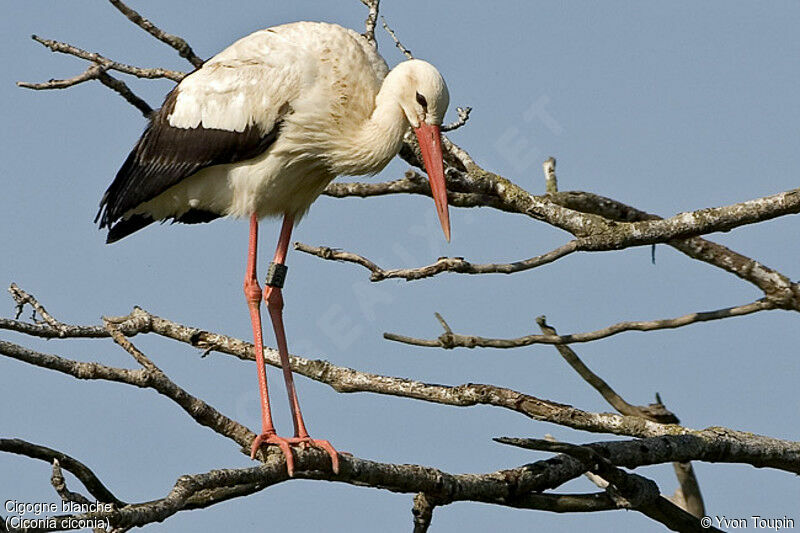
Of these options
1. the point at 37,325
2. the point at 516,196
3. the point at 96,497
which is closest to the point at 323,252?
the point at 516,196

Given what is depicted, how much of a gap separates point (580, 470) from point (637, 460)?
0.29 m

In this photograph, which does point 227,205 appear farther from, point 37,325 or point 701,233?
point 701,233

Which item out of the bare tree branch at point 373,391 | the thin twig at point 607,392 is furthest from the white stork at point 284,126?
the thin twig at point 607,392

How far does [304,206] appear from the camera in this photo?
8.25 meters

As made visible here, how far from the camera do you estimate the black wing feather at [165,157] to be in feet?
25.2

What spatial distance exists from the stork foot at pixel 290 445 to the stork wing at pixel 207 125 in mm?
2048

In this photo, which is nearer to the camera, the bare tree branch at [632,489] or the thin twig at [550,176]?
the bare tree branch at [632,489]

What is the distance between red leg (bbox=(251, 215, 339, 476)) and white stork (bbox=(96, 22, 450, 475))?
0.01 meters

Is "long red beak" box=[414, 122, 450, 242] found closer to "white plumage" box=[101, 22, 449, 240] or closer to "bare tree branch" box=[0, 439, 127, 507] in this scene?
"white plumage" box=[101, 22, 449, 240]

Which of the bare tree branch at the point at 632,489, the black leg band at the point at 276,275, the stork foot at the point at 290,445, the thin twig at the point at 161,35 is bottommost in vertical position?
the bare tree branch at the point at 632,489

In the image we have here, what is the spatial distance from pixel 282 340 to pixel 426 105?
191cm

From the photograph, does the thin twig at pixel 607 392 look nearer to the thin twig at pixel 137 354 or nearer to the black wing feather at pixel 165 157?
the black wing feather at pixel 165 157

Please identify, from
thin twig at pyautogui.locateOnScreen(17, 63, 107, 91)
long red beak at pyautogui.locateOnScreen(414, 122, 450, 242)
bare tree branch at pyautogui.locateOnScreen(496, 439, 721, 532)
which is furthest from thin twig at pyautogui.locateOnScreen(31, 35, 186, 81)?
bare tree branch at pyautogui.locateOnScreen(496, 439, 721, 532)

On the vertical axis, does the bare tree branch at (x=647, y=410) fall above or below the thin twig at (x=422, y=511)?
above
